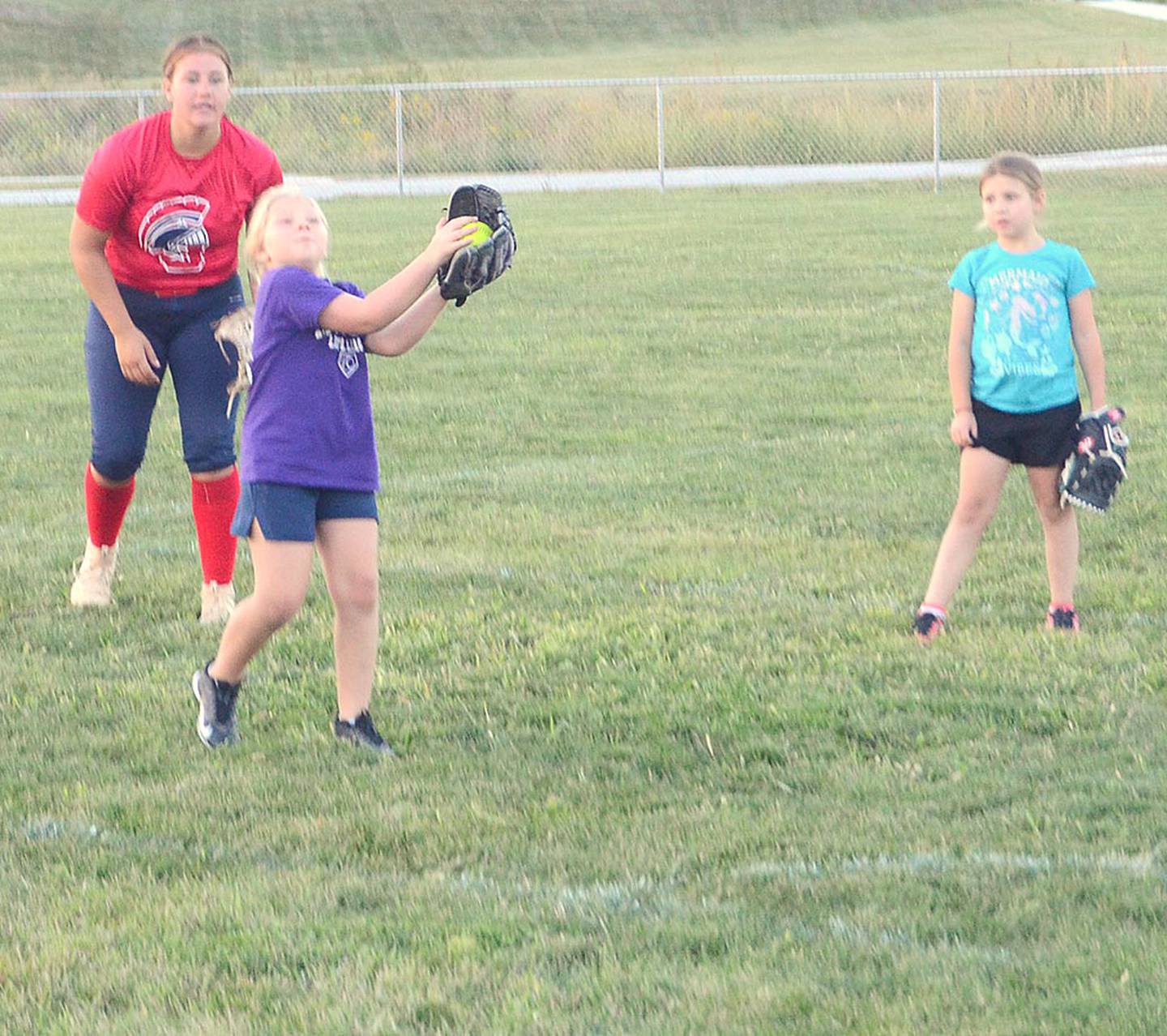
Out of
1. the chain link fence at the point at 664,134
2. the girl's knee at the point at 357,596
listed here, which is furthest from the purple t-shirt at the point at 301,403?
the chain link fence at the point at 664,134

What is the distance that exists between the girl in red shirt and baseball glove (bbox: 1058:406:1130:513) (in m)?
2.58

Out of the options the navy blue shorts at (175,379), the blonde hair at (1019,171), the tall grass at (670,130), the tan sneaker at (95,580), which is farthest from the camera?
the tall grass at (670,130)

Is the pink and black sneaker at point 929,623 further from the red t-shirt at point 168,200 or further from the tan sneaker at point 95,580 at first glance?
the tan sneaker at point 95,580

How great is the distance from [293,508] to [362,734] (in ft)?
2.05

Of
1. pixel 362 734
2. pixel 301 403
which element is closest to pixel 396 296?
pixel 301 403

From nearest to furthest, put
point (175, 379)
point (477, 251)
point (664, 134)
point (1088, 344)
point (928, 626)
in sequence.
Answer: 1. point (477, 251)
2. point (1088, 344)
3. point (928, 626)
4. point (175, 379)
5. point (664, 134)

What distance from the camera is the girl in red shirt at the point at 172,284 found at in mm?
5656

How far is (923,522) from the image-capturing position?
23.7 feet

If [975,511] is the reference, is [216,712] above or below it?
below

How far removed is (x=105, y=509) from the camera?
6293 millimetres

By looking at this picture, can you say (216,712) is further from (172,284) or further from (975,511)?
(975,511)

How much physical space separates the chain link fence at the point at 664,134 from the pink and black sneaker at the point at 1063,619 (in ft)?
65.4

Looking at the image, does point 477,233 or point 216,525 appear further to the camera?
point 216,525

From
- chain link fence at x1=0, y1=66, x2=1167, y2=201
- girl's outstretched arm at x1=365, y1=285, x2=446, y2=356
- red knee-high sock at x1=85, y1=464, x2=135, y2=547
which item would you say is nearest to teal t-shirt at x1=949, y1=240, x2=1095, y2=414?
girl's outstretched arm at x1=365, y1=285, x2=446, y2=356
